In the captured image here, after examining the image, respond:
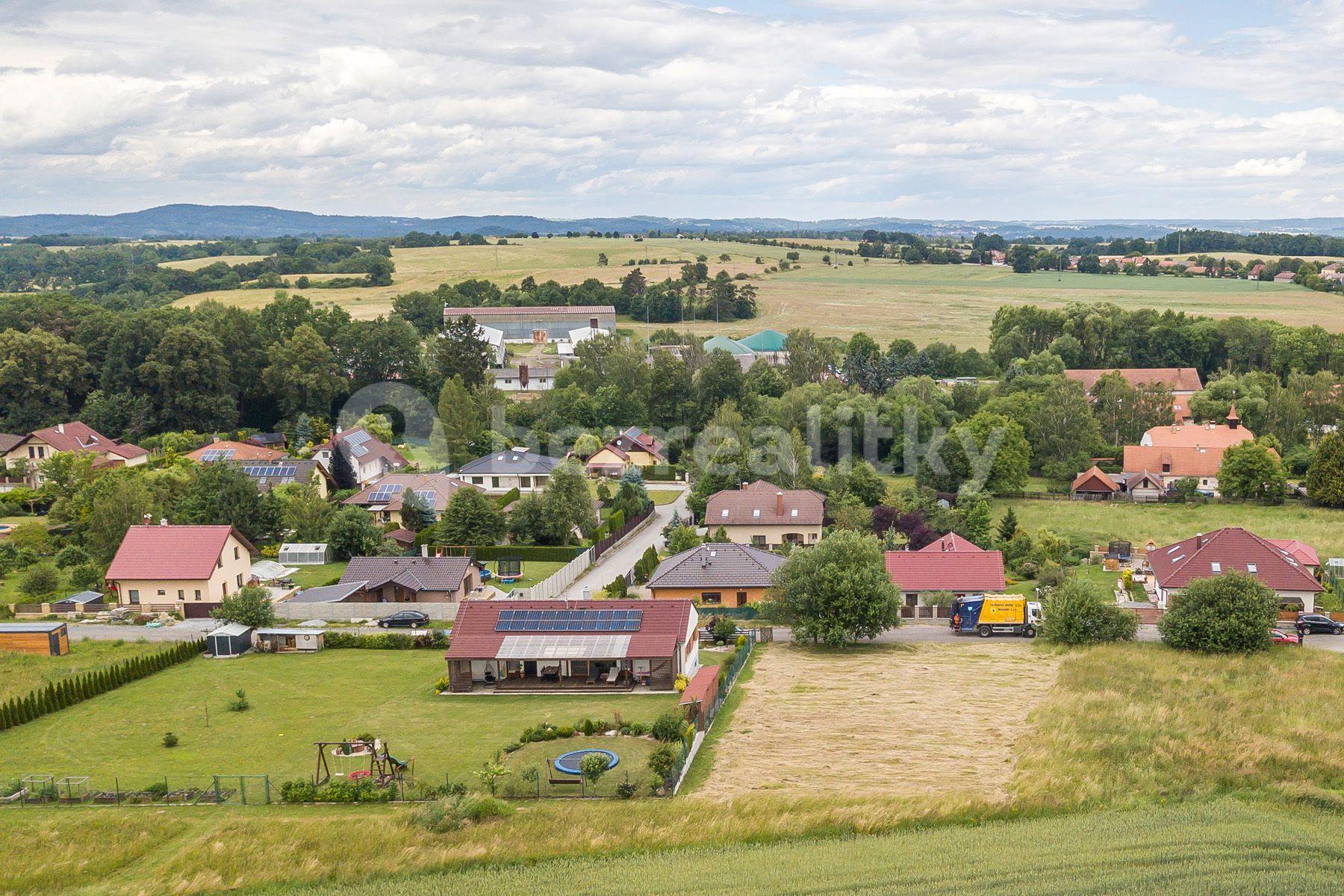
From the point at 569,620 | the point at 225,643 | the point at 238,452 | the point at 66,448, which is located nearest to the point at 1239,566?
the point at 569,620

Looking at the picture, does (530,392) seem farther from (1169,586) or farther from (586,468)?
(1169,586)

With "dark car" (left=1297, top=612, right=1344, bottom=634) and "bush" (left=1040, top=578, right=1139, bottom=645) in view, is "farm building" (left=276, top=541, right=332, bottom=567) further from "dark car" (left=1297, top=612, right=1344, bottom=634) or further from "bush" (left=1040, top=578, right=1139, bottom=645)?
"dark car" (left=1297, top=612, right=1344, bottom=634)

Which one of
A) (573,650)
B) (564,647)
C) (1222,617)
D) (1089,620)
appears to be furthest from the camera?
(1089,620)

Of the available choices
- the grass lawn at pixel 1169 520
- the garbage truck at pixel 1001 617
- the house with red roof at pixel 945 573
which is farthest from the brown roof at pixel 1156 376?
the garbage truck at pixel 1001 617

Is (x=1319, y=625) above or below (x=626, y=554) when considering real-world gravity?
above

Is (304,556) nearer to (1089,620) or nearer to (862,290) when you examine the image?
(1089,620)

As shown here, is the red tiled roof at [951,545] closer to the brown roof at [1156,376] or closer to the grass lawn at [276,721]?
the grass lawn at [276,721]
